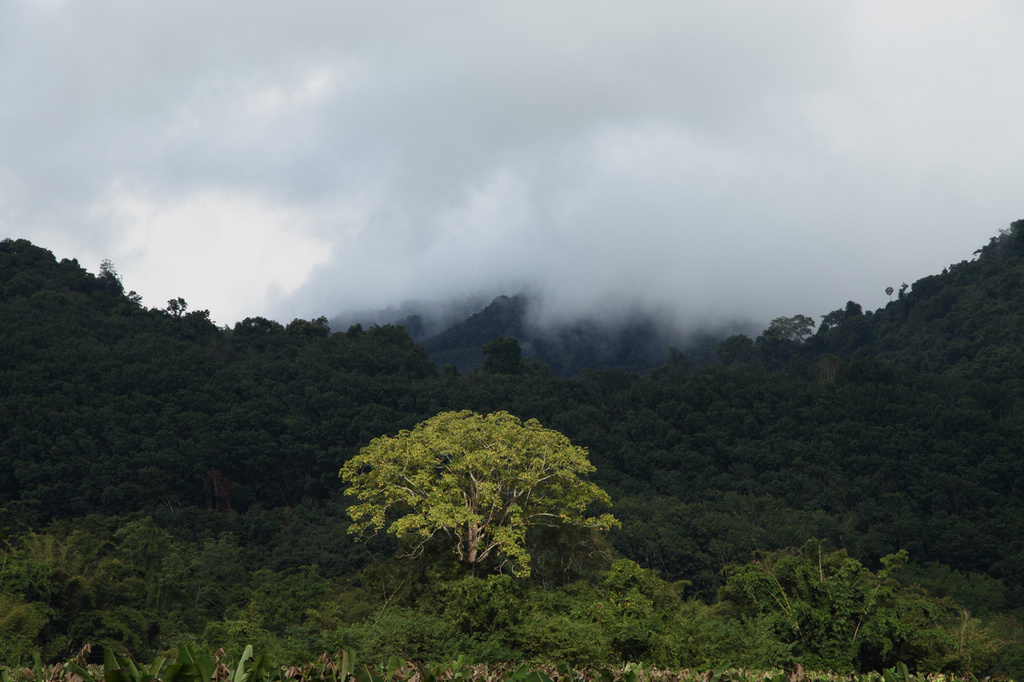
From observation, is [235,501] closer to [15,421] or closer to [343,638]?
[15,421]

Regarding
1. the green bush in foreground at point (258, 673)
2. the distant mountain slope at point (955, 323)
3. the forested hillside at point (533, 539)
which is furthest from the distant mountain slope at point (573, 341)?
the green bush in foreground at point (258, 673)

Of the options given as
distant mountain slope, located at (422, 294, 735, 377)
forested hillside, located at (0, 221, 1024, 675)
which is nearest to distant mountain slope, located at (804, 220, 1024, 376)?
forested hillside, located at (0, 221, 1024, 675)

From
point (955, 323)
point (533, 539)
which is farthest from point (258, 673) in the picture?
point (955, 323)

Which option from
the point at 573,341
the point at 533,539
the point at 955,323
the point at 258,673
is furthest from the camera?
the point at 573,341

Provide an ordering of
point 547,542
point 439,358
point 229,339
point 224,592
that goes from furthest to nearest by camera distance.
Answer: point 439,358 → point 229,339 → point 224,592 → point 547,542

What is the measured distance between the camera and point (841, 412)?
141 ft

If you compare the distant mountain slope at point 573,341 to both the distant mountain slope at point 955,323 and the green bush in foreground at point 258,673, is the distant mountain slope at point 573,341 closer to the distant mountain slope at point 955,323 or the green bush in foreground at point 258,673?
the distant mountain slope at point 955,323

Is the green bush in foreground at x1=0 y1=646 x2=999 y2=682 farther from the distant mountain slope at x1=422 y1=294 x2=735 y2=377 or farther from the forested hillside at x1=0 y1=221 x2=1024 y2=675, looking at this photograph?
the distant mountain slope at x1=422 y1=294 x2=735 y2=377

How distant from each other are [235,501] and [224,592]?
1506 centimetres

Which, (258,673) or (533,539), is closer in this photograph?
(258,673)

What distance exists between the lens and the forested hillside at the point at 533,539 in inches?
521

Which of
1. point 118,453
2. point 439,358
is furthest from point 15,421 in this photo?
point 439,358

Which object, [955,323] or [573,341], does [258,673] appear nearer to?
[955,323]

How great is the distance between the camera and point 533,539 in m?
18.6
